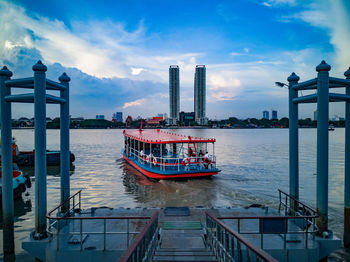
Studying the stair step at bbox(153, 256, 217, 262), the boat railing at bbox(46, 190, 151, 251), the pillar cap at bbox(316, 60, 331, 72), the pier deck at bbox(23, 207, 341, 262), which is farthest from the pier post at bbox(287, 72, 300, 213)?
the boat railing at bbox(46, 190, 151, 251)

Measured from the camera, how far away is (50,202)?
16359 mm

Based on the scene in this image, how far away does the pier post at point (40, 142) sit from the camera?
289 inches

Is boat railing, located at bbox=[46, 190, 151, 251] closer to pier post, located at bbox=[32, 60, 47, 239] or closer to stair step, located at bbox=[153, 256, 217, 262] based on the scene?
pier post, located at bbox=[32, 60, 47, 239]

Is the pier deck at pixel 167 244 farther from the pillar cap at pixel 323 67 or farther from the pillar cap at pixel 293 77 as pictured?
the pillar cap at pixel 293 77

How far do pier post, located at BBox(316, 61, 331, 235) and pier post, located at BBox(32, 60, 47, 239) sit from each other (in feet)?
26.7

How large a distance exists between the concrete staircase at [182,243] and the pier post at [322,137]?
367cm

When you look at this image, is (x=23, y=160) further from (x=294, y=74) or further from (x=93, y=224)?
(x=294, y=74)

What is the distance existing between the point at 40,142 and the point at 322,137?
8365 millimetres

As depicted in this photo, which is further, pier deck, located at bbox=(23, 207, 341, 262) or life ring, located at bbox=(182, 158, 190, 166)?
life ring, located at bbox=(182, 158, 190, 166)

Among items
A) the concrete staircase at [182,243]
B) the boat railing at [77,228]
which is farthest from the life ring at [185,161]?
the concrete staircase at [182,243]

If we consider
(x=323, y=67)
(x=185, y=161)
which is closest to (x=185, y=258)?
(x=323, y=67)

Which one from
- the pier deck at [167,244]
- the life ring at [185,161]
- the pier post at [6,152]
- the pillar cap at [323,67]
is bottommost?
the pier deck at [167,244]

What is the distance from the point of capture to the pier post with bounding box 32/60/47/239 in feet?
24.0

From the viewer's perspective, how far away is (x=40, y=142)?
735 cm
